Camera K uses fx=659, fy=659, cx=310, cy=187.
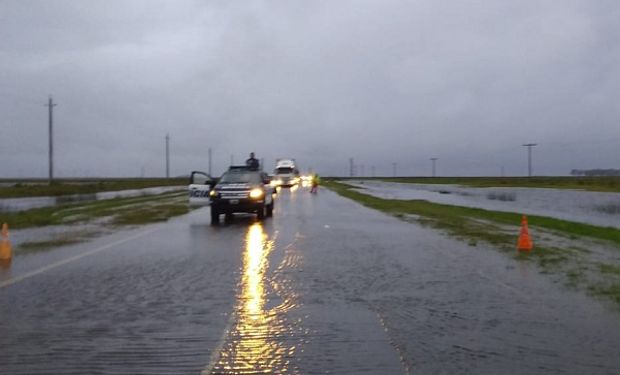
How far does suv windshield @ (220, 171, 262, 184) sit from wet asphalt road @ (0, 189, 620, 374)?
33.3 feet

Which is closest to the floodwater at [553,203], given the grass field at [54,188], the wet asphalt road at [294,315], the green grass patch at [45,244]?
the wet asphalt road at [294,315]

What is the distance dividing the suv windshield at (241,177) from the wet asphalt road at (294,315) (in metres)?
10.2

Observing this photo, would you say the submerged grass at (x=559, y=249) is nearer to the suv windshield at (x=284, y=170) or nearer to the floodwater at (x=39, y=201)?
the floodwater at (x=39, y=201)

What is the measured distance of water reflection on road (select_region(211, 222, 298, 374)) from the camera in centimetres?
614

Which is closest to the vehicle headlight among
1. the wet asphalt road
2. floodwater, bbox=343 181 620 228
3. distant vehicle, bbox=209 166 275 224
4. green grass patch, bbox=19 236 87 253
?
distant vehicle, bbox=209 166 275 224

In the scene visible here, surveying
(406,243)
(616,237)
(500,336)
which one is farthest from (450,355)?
(616,237)

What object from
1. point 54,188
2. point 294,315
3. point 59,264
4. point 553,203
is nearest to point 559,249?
point 294,315

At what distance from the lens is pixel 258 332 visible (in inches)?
291

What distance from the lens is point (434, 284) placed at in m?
10.5

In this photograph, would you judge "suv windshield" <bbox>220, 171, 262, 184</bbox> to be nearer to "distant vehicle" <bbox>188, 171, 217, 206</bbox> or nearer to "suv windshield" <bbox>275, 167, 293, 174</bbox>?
"distant vehicle" <bbox>188, 171, 217, 206</bbox>

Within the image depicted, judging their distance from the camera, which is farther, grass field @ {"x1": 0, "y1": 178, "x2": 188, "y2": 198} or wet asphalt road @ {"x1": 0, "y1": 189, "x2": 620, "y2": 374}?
grass field @ {"x1": 0, "y1": 178, "x2": 188, "y2": 198}

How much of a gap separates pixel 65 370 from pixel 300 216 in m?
20.9

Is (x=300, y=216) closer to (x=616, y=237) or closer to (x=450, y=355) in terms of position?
(x=616, y=237)

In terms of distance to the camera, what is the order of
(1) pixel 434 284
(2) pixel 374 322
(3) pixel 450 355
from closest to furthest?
(3) pixel 450 355, (2) pixel 374 322, (1) pixel 434 284
